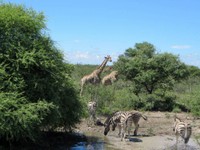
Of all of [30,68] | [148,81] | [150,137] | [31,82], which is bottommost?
[150,137]

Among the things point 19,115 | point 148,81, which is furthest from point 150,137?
point 148,81

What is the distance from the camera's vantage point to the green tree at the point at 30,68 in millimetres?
12680

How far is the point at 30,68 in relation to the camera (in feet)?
44.4

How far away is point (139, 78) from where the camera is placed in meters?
25.6

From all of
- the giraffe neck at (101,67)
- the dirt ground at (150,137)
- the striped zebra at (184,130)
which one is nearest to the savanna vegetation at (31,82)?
the dirt ground at (150,137)

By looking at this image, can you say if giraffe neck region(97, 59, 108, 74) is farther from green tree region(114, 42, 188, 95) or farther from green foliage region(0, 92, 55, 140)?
green foliage region(0, 92, 55, 140)

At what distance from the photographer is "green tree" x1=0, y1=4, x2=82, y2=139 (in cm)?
1268

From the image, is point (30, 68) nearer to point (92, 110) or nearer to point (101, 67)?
point (92, 110)

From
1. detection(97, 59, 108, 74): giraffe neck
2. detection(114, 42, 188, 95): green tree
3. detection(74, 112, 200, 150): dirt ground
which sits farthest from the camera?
detection(114, 42, 188, 95): green tree

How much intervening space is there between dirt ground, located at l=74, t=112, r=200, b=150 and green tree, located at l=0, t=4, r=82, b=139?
2586 mm

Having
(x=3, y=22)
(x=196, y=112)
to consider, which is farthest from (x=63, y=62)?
(x=196, y=112)

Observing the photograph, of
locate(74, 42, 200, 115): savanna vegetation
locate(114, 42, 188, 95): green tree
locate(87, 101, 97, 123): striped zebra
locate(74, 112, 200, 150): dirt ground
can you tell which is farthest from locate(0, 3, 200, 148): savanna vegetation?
locate(114, 42, 188, 95): green tree

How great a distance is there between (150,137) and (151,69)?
30.3 feet

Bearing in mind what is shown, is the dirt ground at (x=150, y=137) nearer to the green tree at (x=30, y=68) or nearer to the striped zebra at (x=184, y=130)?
the striped zebra at (x=184, y=130)
